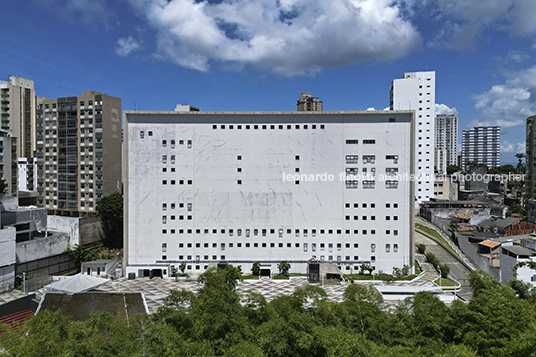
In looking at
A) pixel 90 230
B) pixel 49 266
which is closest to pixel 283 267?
pixel 49 266

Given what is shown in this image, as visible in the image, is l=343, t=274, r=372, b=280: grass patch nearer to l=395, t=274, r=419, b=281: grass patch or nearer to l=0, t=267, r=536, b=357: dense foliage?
l=395, t=274, r=419, b=281: grass patch

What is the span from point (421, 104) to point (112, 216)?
72171 millimetres

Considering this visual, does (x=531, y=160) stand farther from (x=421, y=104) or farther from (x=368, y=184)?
(x=368, y=184)

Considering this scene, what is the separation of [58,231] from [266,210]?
3324cm

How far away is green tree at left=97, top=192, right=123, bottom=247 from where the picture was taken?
50062 millimetres

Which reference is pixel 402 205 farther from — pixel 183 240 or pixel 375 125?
pixel 183 240

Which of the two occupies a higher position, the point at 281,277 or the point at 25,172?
the point at 25,172

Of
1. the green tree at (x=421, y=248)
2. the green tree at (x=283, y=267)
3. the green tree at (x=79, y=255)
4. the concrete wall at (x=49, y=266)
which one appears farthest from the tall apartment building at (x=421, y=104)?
the concrete wall at (x=49, y=266)

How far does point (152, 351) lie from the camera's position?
537 inches

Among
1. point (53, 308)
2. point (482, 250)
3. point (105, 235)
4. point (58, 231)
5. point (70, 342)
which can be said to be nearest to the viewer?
point (70, 342)

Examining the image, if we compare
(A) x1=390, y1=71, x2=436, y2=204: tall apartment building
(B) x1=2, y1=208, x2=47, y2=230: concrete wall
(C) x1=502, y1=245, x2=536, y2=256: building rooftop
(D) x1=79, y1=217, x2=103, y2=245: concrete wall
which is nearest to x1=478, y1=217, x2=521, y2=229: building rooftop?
(C) x1=502, y1=245, x2=536, y2=256: building rooftop

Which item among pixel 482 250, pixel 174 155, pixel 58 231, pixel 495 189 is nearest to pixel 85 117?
pixel 58 231

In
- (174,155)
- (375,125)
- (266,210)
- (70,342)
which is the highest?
(375,125)

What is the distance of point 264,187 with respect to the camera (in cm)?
3972
